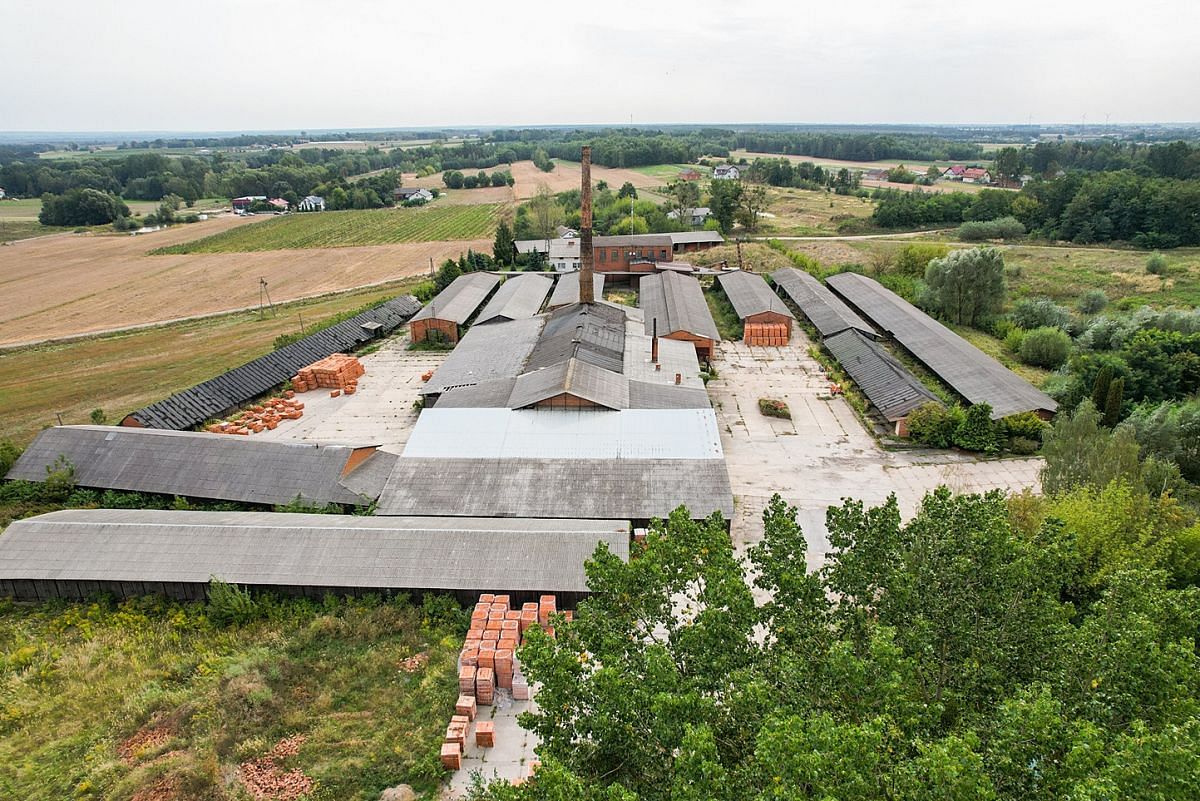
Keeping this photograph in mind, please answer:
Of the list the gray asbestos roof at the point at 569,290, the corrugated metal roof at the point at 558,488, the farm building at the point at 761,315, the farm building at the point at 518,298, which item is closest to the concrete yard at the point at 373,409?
the farm building at the point at 518,298

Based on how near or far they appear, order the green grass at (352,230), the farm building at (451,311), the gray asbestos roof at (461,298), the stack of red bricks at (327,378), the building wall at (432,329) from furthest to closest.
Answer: the green grass at (352,230) < the gray asbestos roof at (461,298) < the farm building at (451,311) < the building wall at (432,329) < the stack of red bricks at (327,378)

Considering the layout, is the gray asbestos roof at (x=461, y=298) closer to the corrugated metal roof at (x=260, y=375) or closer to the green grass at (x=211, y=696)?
the corrugated metal roof at (x=260, y=375)

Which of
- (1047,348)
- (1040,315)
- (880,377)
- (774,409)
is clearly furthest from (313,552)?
(1040,315)

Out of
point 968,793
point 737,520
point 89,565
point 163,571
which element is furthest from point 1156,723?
point 89,565

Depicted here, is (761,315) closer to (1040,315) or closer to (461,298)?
(1040,315)

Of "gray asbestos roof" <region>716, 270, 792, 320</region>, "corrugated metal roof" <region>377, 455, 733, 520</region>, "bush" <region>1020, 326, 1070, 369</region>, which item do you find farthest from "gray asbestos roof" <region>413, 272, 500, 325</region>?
"bush" <region>1020, 326, 1070, 369</region>

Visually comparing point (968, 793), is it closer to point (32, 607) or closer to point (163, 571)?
point (163, 571)

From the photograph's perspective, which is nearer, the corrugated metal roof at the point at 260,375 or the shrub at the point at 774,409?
the corrugated metal roof at the point at 260,375
